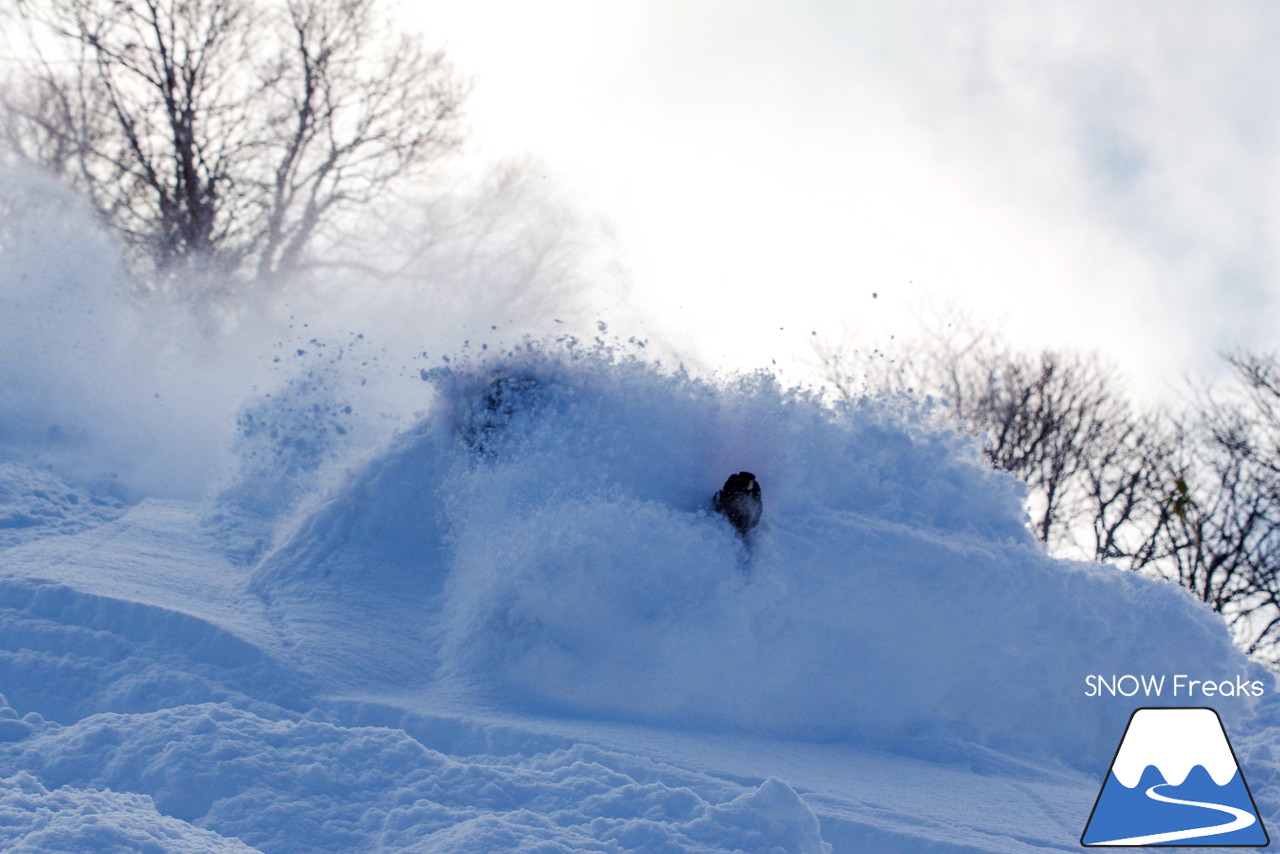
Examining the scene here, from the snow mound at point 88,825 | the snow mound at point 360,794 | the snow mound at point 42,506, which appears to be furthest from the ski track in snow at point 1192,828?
the snow mound at point 42,506

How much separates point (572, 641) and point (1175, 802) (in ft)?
9.06

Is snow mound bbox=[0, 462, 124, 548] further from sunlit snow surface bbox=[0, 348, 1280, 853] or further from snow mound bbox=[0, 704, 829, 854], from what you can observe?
snow mound bbox=[0, 704, 829, 854]

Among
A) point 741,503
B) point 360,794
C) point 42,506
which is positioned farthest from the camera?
point 42,506

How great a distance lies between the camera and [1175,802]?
344cm

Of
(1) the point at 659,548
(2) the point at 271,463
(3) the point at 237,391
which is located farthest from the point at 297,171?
(1) the point at 659,548

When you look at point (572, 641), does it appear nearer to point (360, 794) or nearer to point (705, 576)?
point (705, 576)

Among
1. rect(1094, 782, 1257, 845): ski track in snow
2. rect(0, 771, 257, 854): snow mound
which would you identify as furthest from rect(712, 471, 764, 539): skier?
rect(0, 771, 257, 854): snow mound

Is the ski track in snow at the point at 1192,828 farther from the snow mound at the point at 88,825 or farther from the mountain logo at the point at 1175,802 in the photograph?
the snow mound at the point at 88,825

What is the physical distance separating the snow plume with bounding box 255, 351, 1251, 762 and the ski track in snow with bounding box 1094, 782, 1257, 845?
1.26 meters

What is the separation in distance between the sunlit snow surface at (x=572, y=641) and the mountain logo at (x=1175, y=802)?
7.6 inches

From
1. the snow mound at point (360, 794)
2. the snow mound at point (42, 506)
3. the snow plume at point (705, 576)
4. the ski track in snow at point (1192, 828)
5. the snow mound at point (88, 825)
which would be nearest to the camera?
the snow mound at point (88, 825)

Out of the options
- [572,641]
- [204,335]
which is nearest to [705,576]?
[572,641]

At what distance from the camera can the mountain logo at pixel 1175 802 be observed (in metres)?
3.37

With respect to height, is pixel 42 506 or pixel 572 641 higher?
pixel 42 506
